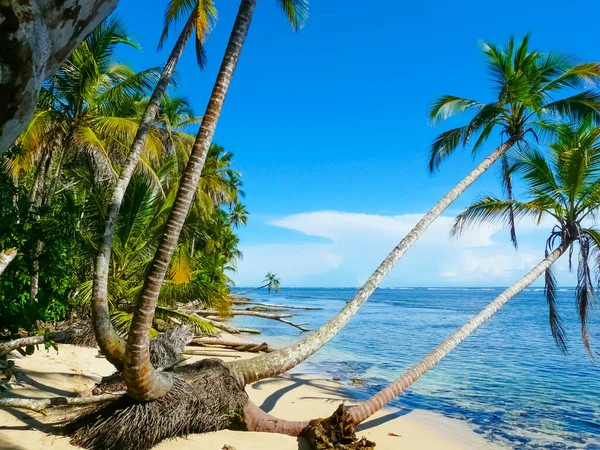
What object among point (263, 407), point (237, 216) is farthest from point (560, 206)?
point (237, 216)

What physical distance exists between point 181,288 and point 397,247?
7.16 metres

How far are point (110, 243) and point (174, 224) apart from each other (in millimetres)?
1873

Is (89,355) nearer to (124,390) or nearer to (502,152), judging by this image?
(124,390)

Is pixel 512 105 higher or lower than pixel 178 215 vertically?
higher

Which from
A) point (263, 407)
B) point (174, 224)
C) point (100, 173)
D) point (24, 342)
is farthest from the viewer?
point (100, 173)

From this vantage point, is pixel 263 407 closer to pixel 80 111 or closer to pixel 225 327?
pixel 80 111

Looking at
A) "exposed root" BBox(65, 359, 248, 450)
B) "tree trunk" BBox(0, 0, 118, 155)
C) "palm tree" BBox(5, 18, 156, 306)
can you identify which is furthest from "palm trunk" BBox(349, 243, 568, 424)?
"palm tree" BBox(5, 18, 156, 306)

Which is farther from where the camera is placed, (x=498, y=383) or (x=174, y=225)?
(x=498, y=383)

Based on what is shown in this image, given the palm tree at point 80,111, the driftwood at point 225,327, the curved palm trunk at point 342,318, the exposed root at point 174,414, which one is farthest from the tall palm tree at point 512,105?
the driftwood at point 225,327

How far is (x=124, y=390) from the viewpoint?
543 centimetres

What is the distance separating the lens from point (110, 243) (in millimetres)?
5941

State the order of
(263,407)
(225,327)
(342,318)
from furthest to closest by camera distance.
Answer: (225,327) → (263,407) → (342,318)

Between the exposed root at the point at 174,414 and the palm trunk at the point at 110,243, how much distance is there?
0.61 meters

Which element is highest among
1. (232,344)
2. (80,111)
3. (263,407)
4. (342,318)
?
(80,111)
